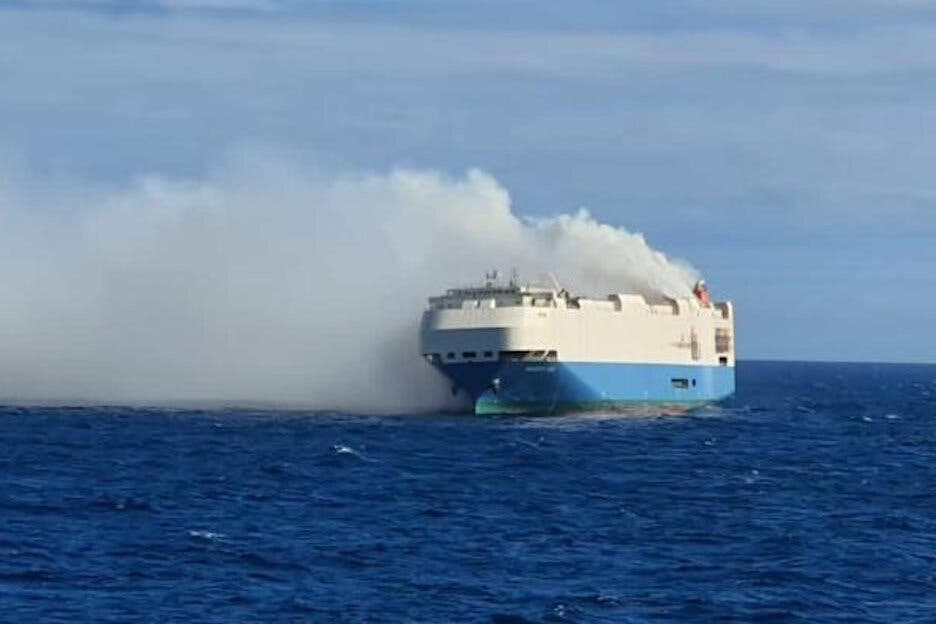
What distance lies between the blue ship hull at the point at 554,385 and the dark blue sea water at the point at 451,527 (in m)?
13.7

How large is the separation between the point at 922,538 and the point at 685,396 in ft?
287

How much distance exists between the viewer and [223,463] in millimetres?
88062

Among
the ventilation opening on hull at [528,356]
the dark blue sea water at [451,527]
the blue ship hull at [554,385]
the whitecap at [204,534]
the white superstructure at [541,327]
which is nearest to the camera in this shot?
the dark blue sea water at [451,527]

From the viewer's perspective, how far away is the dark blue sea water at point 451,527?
5106 cm

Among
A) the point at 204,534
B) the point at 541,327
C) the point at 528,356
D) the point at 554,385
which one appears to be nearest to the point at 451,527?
the point at 204,534

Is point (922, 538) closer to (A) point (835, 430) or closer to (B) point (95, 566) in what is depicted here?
(B) point (95, 566)

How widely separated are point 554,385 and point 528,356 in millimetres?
4324

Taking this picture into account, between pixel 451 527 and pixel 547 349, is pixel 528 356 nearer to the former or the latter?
pixel 547 349

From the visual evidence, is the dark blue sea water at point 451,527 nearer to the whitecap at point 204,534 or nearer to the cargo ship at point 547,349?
the whitecap at point 204,534

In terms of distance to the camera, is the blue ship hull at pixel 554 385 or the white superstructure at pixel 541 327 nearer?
the white superstructure at pixel 541 327

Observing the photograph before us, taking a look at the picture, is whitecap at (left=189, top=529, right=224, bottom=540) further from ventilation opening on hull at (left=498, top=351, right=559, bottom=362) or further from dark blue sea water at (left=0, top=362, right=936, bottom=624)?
ventilation opening on hull at (left=498, top=351, right=559, bottom=362)

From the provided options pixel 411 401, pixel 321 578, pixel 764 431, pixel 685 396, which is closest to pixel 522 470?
pixel 321 578

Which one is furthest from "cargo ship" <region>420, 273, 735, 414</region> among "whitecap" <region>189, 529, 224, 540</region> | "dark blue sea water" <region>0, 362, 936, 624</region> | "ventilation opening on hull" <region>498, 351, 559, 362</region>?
"whitecap" <region>189, 529, 224, 540</region>

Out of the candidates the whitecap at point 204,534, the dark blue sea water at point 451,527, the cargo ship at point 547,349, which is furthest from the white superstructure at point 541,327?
the whitecap at point 204,534
